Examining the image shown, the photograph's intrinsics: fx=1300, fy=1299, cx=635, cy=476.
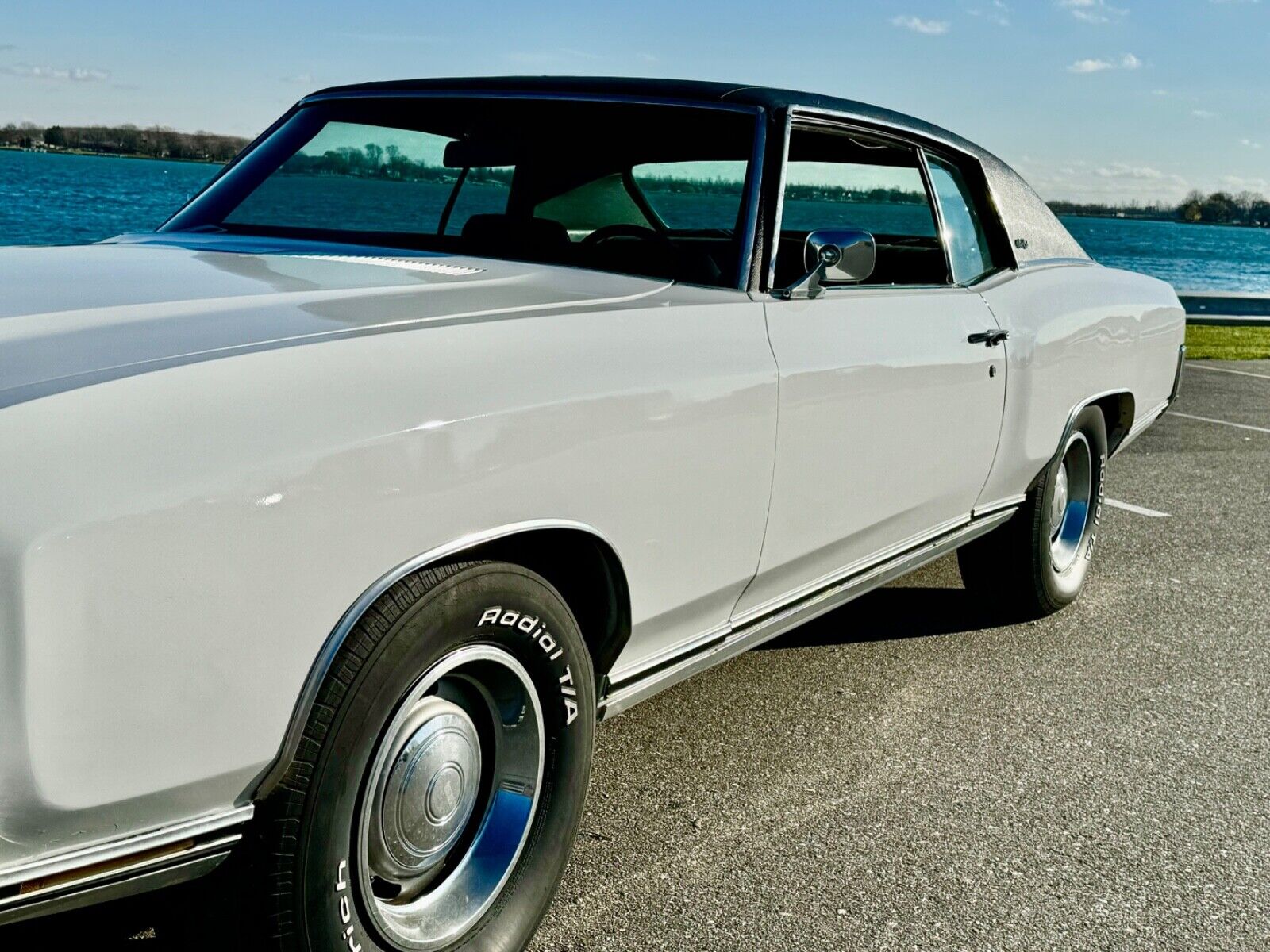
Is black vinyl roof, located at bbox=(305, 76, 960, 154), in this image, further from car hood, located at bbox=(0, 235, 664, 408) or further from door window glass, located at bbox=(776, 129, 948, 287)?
car hood, located at bbox=(0, 235, 664, 408)

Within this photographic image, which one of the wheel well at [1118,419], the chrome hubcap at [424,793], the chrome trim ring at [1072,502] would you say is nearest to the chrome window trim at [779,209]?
the chrome hubcap at [424,793]

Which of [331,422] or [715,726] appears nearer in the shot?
[331,422]

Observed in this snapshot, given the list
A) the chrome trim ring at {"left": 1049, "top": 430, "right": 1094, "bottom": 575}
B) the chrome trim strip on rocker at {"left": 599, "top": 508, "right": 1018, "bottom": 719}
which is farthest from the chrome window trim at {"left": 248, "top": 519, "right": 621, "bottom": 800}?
the chrome trim ring at {"left": 1049, "top": 430, "right": 1094, "bottom": 575}

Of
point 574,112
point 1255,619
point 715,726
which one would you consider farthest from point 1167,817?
point 574,112

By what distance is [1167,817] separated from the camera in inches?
122

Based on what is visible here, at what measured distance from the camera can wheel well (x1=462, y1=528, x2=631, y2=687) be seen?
228 centimetres

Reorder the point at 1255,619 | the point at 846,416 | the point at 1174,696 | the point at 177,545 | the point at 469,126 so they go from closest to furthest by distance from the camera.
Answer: the point at 177,545 → the point at 846,416 → the point at 469,126 → the point at 1174,696 → the point at 1255,619

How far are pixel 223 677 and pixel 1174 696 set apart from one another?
3143mm

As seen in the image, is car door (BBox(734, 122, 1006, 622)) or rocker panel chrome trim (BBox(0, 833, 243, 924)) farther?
car door (BBox(734, 122, 1006, 622))

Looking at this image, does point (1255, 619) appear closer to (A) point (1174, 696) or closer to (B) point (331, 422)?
(A) point (1174, 696)

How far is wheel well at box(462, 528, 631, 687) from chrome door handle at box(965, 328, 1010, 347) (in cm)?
162

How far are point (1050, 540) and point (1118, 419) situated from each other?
80 cm

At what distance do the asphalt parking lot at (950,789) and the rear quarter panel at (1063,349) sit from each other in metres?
0.67

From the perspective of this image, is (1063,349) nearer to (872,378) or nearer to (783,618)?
(872,378)
